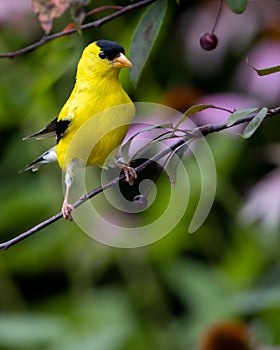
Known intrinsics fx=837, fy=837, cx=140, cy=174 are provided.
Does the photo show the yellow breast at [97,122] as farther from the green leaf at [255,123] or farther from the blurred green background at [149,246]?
the blurred green background at [149,246]

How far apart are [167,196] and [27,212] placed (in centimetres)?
41

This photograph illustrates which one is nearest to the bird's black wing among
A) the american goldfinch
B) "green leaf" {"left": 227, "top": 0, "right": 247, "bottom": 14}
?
the american goldfinch

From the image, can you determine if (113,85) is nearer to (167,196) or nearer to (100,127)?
(100,127)

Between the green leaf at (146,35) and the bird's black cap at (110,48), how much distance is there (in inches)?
2.9

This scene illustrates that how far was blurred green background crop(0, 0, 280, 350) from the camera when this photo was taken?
7.24 ft

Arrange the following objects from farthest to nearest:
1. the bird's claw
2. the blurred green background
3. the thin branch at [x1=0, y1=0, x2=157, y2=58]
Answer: the blurred green background < the thin branch at [x1=0, y1=0, x2=157, y2=58] < the bird's claw

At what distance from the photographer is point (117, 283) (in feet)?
8.72

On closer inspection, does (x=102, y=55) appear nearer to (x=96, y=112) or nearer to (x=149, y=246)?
(x=96, y=112)

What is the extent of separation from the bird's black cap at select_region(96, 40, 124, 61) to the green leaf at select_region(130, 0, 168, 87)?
74 millimetres

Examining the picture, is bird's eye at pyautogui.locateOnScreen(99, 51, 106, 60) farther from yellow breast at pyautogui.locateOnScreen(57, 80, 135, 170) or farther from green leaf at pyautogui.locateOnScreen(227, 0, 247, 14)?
green leaf at pyautogui.locateOnScreen(227, 0, 247, 14)

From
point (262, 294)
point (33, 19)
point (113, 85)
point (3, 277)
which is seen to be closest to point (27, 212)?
point (3, 277)

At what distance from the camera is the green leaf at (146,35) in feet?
3.24

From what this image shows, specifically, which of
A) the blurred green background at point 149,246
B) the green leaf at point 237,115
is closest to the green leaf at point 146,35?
the green leaf at point 237,115

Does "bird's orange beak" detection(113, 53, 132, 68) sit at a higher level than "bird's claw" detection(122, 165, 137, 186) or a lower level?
higher
